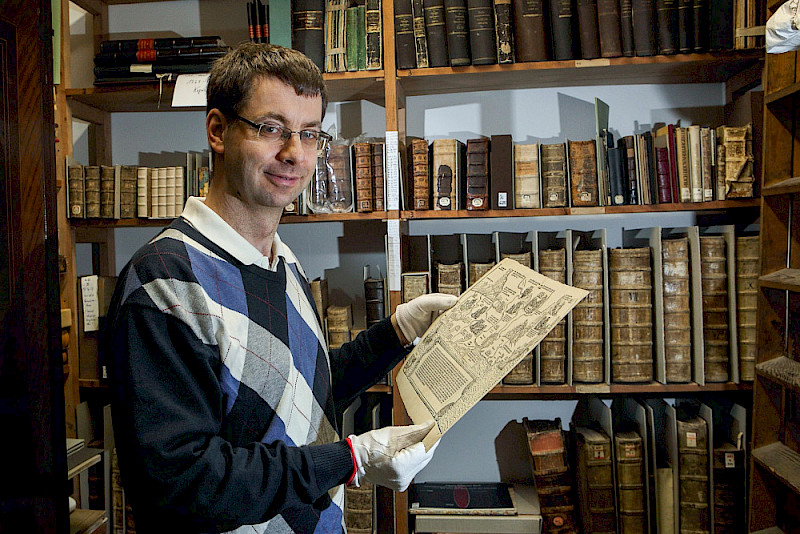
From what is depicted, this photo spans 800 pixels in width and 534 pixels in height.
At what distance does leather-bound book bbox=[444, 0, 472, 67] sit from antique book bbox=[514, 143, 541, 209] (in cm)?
34

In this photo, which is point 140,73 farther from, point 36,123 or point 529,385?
point 529,385

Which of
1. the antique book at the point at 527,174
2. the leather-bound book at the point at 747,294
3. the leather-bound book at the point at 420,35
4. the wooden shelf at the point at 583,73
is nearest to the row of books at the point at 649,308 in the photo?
the leather-bound book at the point at 747,294

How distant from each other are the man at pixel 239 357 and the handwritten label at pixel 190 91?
0.98m

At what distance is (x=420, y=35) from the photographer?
2004mm

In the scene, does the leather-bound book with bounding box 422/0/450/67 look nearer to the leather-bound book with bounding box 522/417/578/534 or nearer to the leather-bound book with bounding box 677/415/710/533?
the leather-bound book with bounding box 522/417/578/534

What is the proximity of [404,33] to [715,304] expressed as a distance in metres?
1.32

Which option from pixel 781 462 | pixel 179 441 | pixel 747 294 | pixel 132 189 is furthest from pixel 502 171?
pixel 179 441

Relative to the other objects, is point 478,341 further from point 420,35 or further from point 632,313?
point 420,35

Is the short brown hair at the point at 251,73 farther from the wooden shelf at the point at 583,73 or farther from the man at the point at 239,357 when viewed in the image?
the wooden shelf at the point at 583,73

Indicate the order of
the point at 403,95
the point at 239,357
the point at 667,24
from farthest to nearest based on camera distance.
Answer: the point at 403,95 < the point at 667,24 < the point at 239,357

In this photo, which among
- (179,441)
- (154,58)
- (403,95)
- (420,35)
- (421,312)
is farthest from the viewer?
(403,95)

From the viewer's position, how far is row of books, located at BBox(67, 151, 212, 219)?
2.17 meters

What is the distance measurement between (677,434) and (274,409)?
1493mm

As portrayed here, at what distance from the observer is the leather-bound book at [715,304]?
77.2 inches
